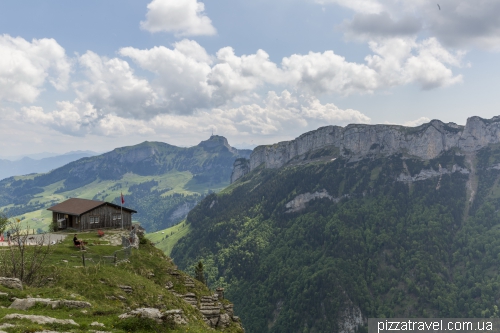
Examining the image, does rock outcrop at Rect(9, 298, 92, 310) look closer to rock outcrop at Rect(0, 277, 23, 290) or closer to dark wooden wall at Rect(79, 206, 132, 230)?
rock outcrop at Rect(0, 277, 23, 290)

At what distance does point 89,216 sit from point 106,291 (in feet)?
120

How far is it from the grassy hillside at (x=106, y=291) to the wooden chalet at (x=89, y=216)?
9.22m

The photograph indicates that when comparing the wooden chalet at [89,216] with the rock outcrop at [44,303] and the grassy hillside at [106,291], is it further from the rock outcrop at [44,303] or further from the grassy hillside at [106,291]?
the rock outcrop at [44,303]


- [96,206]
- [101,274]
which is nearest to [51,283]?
[101,274]

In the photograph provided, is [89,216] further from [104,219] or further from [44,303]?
[44,303]

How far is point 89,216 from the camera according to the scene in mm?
64312

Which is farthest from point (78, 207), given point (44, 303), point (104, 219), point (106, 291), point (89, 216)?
point (44, 303)

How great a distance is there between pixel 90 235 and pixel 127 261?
20.1 meters

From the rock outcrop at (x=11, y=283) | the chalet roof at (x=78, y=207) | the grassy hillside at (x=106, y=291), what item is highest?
the chalet roof at (x=78, y=207)

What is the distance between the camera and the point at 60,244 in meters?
48.8

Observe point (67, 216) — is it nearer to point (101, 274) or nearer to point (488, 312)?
point (101, 274)

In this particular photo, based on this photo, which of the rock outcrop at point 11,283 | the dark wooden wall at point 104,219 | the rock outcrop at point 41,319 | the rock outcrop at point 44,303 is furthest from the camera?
the dark wooden wall at point 104,219

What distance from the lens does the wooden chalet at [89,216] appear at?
63.9 m

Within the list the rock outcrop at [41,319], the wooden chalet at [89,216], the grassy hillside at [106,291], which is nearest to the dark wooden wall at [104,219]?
the wooden chalet at [89,216]
